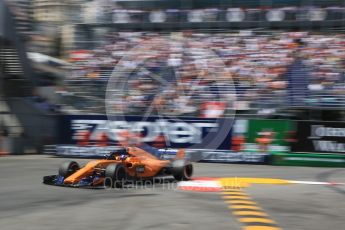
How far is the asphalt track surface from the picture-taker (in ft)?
23.8

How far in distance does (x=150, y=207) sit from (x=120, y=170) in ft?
6.51

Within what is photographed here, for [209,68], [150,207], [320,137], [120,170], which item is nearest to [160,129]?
[209,68]

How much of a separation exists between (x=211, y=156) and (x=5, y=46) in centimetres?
881

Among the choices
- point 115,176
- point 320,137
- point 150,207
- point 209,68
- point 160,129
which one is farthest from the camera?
point 209,68

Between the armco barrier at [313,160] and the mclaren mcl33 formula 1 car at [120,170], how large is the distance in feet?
18.3

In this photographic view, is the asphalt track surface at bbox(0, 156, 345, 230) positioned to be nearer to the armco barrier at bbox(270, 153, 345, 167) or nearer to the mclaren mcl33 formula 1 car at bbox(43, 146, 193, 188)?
the mclaren mcl33 formula 1 car at bbox(43, 146, 193, 188)

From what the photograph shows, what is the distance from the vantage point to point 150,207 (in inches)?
330

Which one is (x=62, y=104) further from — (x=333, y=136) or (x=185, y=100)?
(x=333, y=136)

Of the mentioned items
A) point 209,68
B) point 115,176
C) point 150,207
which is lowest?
point 150,207

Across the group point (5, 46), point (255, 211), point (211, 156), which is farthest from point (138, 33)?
point (255, 211)

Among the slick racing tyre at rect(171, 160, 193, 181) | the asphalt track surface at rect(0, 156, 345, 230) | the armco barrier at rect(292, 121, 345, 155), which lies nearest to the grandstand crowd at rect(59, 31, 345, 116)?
the armco barrier at rect(292, 121, 345, 155)

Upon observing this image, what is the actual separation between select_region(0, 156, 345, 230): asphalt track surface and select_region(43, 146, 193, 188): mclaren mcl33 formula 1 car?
0.24 meters

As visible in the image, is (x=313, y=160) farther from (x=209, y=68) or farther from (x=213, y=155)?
(x=209, y=68)

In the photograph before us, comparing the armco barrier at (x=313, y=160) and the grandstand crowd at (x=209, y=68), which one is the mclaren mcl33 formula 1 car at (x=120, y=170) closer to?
the armco barrier at (x=313, y=160)
